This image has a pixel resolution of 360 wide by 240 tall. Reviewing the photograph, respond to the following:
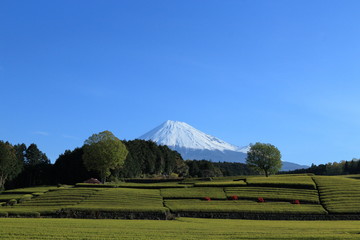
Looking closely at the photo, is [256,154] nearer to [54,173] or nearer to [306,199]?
[306,199]

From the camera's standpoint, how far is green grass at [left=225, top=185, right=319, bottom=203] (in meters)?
54.8

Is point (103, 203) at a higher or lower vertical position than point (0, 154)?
lower

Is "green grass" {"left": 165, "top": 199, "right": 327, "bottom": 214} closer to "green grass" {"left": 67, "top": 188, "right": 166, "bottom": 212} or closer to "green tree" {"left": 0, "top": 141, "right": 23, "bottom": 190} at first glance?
"green grass" {"left": 67, "top": 188, "right": 166, "bottom": 212}

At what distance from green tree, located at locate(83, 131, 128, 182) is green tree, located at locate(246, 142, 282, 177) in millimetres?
34005

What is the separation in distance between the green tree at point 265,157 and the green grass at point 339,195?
24.5m

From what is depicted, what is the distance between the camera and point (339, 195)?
5600 cm

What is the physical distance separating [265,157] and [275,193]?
1440 inches

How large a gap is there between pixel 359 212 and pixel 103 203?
35.1 m

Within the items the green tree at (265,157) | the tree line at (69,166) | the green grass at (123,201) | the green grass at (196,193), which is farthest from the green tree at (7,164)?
the green tree at (265,157)

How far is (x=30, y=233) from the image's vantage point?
24.3m

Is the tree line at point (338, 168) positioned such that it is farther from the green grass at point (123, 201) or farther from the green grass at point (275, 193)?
the green grass at point (123, 201)

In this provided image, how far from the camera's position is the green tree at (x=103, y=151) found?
8662 cm

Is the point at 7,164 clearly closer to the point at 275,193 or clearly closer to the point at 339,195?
the point at 275,193

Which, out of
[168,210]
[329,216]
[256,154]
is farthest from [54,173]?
[329,216]
